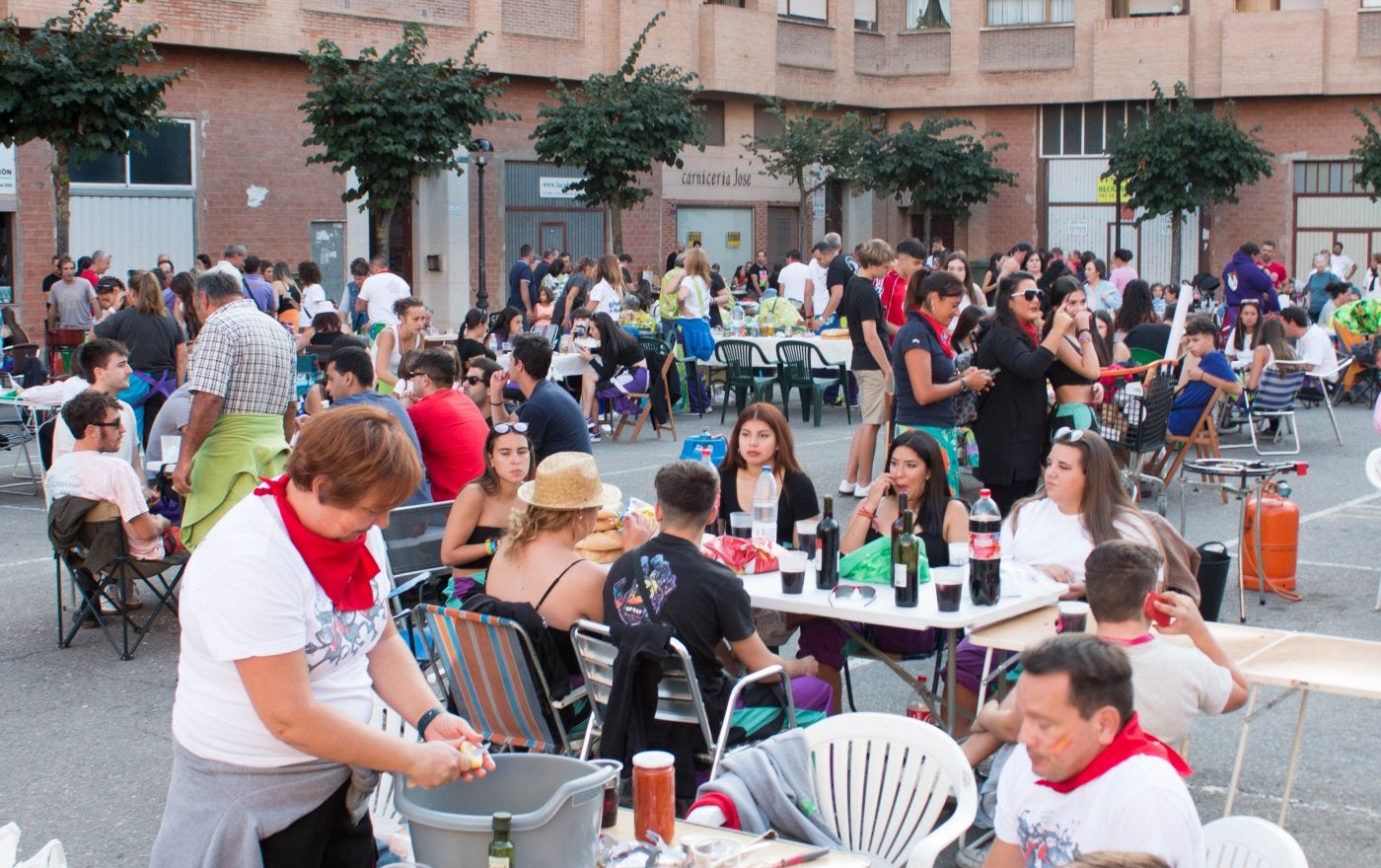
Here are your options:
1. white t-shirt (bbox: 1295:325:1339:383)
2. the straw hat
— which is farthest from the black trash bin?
white t-shirt (bbox: 1295:325:1339:383)

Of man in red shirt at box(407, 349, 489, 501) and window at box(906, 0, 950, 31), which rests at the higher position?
window at box(906, 0, 950, 31)

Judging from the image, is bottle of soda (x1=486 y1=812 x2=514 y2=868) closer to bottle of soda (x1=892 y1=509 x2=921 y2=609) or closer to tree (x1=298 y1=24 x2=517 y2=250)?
bottle of soda (x1=892 y1=509 x2=921 y2=609)

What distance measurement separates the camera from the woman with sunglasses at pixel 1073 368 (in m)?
9.08

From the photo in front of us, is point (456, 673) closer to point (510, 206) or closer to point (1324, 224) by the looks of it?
point (510, 206)

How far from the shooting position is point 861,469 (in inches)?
445

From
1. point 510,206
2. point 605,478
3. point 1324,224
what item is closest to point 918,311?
point 605,478

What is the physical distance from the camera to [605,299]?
16609mm

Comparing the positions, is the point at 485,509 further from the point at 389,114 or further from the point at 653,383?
the point at 389,114

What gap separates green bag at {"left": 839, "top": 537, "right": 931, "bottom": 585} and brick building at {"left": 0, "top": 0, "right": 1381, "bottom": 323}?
19244 millimetres

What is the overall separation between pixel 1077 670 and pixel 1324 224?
104ft

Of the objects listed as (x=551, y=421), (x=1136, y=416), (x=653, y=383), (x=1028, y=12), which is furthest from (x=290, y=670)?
(x=1028, y=12)

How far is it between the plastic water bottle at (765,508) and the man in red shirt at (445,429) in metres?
1.95

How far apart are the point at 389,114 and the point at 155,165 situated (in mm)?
4241

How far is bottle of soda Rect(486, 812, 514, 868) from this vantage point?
296cm
